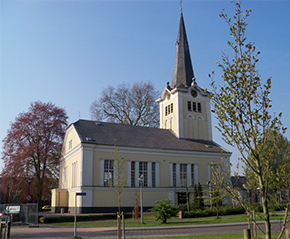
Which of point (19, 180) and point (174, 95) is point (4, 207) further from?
point (174, 95)

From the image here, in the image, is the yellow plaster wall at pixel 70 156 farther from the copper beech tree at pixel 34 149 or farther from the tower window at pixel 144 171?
the tower window at pixel 144 171

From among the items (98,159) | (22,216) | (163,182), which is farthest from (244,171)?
(163,182)

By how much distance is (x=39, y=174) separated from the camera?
44.2 metres

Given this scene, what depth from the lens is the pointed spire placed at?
48.7 meters

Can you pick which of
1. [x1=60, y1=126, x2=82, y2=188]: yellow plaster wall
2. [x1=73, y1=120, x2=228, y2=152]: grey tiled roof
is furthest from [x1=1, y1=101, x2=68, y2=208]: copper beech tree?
[x1=73, y1=120, x2=228, y2=152]: grey tiled roof

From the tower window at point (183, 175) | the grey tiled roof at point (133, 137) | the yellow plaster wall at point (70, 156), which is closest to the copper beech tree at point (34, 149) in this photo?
the yellow plaster wall at point (70, 156)

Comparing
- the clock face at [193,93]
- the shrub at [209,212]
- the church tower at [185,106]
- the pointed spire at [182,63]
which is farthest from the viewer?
the pointed spire at [182,63]

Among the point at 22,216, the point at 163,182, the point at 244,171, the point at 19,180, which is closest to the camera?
the point at 244,171

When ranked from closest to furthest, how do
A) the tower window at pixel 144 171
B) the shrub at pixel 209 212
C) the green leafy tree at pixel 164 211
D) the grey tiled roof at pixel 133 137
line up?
the green leafy tree at pixel 164 211 → the shrub at pixel 209 212 → the grey tiled roof at pixel 133 137 → the tower window at pixel 144 171

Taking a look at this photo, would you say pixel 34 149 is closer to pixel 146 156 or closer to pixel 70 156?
pixel 70 156

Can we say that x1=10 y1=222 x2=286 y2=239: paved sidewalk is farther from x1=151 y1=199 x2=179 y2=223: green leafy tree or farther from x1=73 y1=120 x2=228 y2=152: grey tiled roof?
x1=73 y1=120 x2=228 y2=152: grey tiled roof

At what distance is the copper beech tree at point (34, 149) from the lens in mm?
42156

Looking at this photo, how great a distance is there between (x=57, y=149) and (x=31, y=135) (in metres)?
4.18

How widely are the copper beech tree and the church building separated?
2.51 metres
